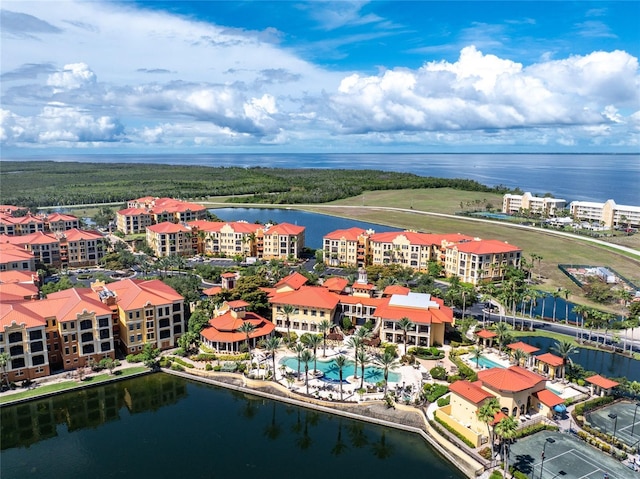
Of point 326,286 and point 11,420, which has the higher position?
point 326,286

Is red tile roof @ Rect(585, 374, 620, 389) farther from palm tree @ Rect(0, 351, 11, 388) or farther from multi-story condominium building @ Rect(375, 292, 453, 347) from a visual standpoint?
palm tree @ Rect(0, 351, 11, 388)

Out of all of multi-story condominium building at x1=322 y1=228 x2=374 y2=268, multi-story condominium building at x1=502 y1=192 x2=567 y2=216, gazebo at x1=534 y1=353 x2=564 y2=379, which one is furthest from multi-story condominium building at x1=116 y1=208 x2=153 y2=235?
multi-story condominium building at x1=502 y1=192 x2=567 y2=216

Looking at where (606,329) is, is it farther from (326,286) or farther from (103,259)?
(103,259)

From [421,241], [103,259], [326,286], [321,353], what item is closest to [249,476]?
[321,353]

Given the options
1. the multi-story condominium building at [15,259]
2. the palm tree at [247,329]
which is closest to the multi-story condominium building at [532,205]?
the palm tree at [247,329]

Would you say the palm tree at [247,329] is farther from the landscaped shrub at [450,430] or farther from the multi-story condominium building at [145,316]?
the landscaped shrub at [450,430]

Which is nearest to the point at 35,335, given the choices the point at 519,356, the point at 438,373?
the point at 438,373
